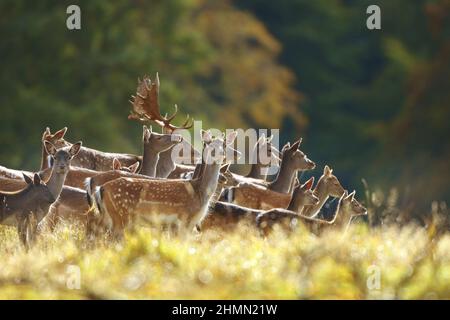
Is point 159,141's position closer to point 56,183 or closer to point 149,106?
point 149,106

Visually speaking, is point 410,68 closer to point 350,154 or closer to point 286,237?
point 350,154

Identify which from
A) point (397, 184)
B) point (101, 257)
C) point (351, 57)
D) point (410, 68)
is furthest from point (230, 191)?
point (351, 57)

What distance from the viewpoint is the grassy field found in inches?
361

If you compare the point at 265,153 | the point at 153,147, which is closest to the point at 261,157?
the point at 265,153

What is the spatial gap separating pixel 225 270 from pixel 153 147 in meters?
4.67

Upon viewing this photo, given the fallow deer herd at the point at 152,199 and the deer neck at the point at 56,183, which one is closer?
the fallow deer herd at the point at 152,199

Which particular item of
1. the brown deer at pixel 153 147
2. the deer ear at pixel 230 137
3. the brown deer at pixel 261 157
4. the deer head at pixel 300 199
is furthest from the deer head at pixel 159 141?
the deer head at pixel 300 199

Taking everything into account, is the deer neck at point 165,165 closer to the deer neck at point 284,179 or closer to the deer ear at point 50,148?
the deer neck at point 284,179

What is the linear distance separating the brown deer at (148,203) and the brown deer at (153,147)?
2.69m

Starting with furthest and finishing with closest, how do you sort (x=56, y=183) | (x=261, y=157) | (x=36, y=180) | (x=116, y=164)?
1. (x=261, y=157)
2. (x=116, y=164)
3. (x=56, y=183)
4. (x=36, y=180)

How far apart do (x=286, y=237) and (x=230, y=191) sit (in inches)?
91.9

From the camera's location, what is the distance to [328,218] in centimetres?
1262

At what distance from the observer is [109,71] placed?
29938 mm

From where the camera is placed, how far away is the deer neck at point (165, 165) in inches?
563
